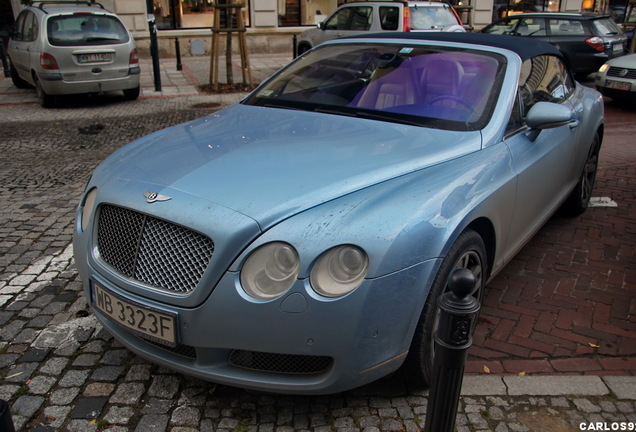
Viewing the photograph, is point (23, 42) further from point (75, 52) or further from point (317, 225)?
point (317, 225)

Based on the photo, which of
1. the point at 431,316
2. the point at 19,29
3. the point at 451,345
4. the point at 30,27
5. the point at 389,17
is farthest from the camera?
the point at 389,17

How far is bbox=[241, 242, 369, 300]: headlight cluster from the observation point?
89.0 inches

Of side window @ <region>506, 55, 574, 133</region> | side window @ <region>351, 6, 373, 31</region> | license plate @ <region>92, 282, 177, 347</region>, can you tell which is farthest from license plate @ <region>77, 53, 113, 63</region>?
license plate @ <region>92, 282, 177, 347</region>

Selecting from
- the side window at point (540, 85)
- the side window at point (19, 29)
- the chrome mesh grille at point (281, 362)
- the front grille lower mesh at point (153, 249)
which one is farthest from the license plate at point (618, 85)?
the side window at point (19, 29)

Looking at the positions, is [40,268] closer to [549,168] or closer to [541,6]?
[549,168]

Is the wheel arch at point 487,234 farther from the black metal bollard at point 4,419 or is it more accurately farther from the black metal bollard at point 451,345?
the black metal bollard at point 4,419

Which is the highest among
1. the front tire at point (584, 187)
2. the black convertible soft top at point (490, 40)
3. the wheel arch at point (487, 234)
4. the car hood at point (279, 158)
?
the black convertible soft top at point (490, 40)

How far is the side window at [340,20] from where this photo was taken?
46.9 feet

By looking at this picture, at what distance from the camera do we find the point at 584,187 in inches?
198

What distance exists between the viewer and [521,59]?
3703 mm

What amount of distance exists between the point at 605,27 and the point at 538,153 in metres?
12.0

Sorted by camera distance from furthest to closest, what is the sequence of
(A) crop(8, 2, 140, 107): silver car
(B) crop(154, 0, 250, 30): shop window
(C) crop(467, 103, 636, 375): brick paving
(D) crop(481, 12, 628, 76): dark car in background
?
(B) crop(154, 0, 250, 30): shop window
(D) crop(481, 12, 628, 76): dark car in background
(A) crop(8, 2, 140, 107): silver car
(C) crop(467, 103, 636, 375): brick paving

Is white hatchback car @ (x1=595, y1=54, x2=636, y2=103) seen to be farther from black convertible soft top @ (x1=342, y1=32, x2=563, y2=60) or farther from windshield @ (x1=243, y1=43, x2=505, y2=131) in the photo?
windshield @ (x1=243, y1=43, x2=505, y2=131)

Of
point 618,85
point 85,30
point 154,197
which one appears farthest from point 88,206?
point 618,85
